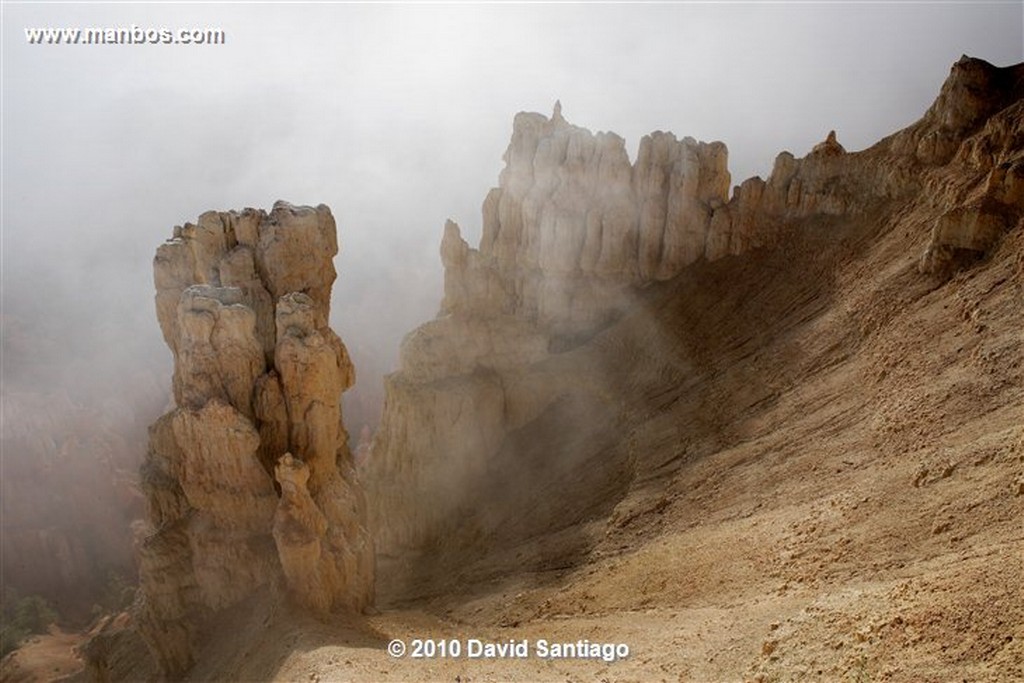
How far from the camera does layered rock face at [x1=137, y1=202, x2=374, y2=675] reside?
23.3 meters

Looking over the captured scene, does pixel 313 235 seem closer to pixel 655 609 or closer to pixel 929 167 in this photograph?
pixel 655 609

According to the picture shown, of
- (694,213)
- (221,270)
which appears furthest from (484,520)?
(694,213)

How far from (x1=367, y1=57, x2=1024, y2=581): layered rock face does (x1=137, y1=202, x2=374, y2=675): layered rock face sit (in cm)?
1200

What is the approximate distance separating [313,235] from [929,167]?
27697 millimetres

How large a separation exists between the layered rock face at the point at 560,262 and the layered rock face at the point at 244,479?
12.0 meters

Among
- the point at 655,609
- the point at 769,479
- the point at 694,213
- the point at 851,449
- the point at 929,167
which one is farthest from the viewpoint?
the point at 694,213

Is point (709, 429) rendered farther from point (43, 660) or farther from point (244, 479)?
point (43, 660)

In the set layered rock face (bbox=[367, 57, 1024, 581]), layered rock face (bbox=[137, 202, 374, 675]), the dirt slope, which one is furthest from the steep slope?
layered rock face (bbox=[367, 57, 1024, 581])

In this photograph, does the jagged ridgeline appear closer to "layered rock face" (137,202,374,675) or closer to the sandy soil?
"layered rock face" (137,202,374,675)

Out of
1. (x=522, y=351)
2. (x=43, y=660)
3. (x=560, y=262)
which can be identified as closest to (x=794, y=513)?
(x=522, y=351)

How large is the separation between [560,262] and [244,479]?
23516mm

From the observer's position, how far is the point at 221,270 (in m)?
27.2

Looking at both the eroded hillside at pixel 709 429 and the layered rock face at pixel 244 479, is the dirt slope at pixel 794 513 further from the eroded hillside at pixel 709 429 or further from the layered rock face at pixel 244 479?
the layered rock face at pixel 244 479

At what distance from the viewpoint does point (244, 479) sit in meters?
24.0
